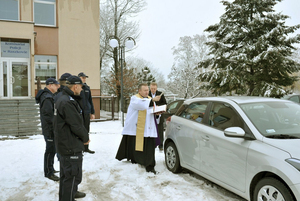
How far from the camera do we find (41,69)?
52.8 ft

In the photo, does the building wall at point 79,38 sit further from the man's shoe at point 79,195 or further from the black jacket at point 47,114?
the man's shoe at point 79,195

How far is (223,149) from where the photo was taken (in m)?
4.04

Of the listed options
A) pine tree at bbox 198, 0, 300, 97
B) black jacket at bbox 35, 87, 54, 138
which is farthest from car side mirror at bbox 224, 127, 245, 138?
pine tree at bbox 198, 0, 300, 97

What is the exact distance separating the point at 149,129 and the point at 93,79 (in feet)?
40.3

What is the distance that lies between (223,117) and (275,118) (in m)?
0.79

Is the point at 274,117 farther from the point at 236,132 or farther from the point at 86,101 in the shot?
the point at 86,101

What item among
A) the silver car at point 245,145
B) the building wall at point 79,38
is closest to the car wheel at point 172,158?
the silver car at point 245,145

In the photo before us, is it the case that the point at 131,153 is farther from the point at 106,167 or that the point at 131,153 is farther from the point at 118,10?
the point at 118,10

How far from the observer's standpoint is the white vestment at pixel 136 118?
553 centimetres

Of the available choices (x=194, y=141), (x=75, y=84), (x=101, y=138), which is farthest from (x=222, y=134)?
(x=101, y=138)

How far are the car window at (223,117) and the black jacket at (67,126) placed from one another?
222 centimetres

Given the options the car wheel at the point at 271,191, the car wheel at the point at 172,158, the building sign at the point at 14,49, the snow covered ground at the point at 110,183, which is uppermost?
the building sign at the point at 14,49

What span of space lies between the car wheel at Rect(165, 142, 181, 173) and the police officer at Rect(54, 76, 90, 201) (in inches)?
90.5

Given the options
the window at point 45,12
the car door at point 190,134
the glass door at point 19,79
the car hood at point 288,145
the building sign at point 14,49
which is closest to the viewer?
the car hood at point 288,145
